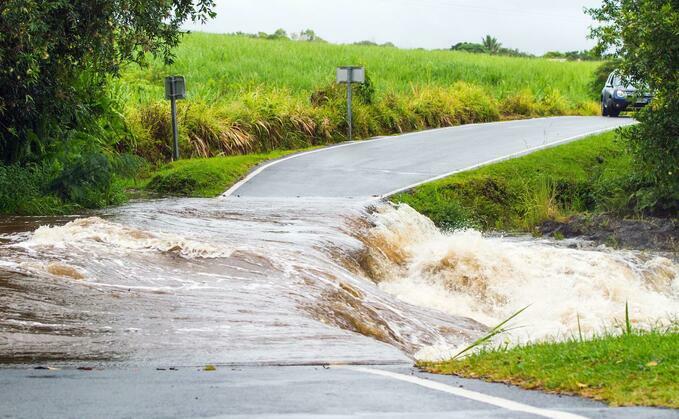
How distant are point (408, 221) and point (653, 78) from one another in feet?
16.2

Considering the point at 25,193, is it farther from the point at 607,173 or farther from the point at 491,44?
the point at 491,44

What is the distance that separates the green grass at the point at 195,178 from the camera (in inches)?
858

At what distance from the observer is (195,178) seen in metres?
22.2

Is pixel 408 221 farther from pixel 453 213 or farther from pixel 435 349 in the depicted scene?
pixel 435 349

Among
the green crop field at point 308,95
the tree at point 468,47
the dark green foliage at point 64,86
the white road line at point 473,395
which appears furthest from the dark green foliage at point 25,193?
the tree at point 468,47

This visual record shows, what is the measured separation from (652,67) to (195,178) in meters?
8.90

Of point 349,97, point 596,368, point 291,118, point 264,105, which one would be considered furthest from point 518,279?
point 349,97

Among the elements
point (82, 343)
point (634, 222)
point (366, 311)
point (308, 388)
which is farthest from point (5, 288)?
point (634, 222)

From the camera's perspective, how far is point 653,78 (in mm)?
19484

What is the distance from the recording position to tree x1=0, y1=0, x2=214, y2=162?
15.7 m

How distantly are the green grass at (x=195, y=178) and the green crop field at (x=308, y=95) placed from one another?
6.37 ft

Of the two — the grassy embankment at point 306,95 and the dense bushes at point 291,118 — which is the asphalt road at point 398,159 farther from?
the grassy embankment at point 306,95

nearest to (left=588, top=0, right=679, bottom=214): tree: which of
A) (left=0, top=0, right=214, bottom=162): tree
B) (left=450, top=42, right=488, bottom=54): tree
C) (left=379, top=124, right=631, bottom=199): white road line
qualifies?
(left=379, top=124, right=631, bottom=199): white road line

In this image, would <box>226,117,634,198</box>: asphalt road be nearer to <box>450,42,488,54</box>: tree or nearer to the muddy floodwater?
the muddy floodwater
